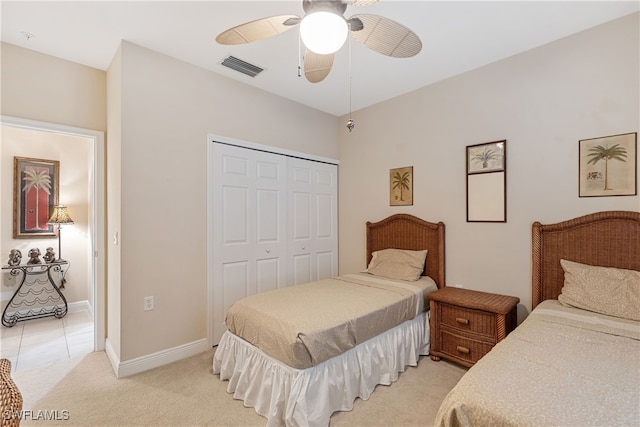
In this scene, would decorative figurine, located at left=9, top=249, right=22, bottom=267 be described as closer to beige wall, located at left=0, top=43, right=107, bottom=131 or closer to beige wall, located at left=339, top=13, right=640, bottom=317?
beige wall, located at left=0, top=43, right=107, bottom=131

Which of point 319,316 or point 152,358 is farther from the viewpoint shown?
point 152,358

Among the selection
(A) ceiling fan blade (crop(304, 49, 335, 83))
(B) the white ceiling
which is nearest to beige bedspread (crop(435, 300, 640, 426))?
(A) ceiling fan blade (crop(304, 49, 335, 83))

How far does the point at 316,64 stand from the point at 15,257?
174 inches

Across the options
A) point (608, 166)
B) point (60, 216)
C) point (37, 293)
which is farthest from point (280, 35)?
point (37, 293)

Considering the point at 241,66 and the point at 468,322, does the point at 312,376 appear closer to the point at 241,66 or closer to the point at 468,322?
the point at 468,322

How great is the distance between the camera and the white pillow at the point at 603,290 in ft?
6.30

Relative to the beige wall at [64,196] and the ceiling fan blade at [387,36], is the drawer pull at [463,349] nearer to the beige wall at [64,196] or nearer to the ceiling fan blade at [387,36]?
the ceiling fan blade at [387,36]

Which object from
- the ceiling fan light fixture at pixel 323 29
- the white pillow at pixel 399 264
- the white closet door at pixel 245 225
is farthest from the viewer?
the white pillow at pixel 399 264

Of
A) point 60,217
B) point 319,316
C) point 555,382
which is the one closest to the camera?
point 555,382

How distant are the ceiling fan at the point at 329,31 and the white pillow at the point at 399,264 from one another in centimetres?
210

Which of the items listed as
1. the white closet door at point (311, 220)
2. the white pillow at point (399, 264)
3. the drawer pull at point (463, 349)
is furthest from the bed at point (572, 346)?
the white closet door at point (311, 220)

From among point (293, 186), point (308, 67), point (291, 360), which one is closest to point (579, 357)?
point (291, 360)

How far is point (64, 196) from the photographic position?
13.4ft

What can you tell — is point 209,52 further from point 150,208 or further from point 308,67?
point 150,208
